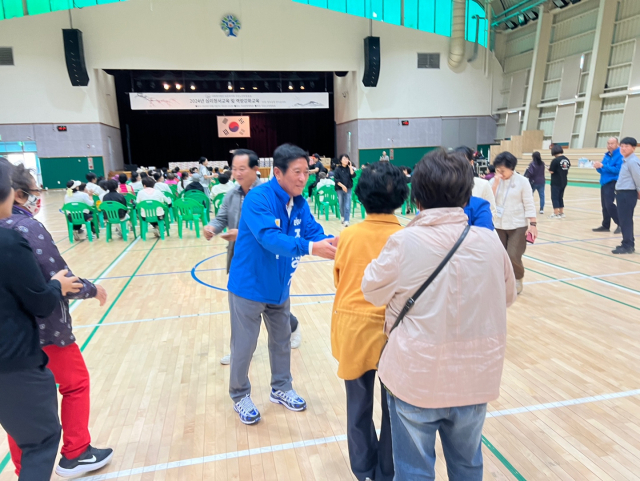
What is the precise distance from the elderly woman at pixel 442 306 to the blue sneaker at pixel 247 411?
1293mm

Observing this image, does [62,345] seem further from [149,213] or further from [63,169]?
[63,169]

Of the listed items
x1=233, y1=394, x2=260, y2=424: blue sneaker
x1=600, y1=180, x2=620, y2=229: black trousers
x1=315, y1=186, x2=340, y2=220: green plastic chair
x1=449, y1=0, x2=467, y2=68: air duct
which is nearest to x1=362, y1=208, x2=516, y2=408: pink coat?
x1=233, y1=394, x2=260, y2=424: blue sneaker

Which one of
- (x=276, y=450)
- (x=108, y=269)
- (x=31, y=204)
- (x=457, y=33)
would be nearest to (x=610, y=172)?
(x=276, y=450)

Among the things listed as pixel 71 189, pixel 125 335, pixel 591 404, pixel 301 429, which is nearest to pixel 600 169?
pixel 591 404

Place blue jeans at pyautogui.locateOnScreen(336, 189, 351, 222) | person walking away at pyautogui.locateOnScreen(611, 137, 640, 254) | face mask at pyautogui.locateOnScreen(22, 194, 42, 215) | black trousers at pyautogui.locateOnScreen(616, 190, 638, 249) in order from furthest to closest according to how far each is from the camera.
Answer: blue jeans at pyautogui.locateOnScreen(336, 189, 351, 222) < black trousers at pyautogui.locateOnScreen(616, 190, 638, 249) < person walking away at pyautogui.locateOnScreen(611, 137, 640, 254) < face mask at pyautogui.locateOnScreen(22, 194, 42, 215)

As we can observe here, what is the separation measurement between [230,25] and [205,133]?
310 inches

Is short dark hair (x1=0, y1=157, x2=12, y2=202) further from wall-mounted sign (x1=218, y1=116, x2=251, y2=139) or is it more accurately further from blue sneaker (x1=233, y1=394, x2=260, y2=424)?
wall-mounted sign (x1=218, y1=116, x2=251, y2=139)

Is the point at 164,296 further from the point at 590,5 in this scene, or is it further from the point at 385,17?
the point at 590,5

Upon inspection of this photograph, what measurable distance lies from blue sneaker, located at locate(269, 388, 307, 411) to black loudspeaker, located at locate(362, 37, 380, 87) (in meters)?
18.4

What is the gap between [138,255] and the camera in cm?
685

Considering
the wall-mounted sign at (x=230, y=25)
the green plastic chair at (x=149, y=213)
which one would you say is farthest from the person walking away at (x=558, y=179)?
the wall-mounted sign at (x=230, y=25)

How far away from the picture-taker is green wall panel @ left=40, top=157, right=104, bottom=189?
18406mm

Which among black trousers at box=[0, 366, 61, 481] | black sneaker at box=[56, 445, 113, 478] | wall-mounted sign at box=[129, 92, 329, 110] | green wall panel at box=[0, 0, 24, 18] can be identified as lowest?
black sneaker at box=[56, 445, 113, 478]

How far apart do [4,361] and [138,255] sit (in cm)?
578
